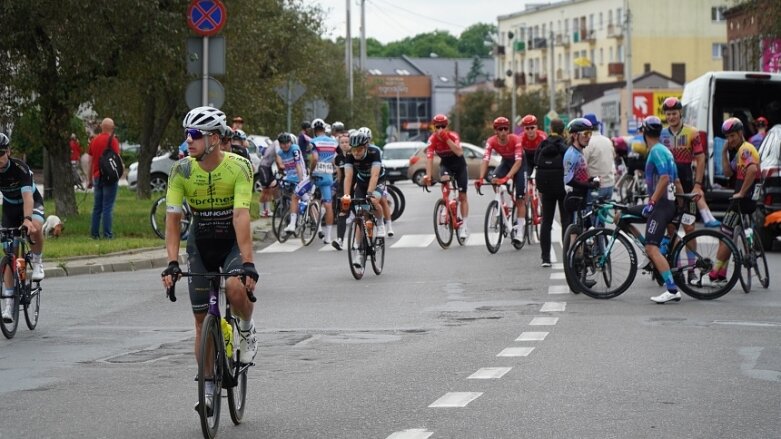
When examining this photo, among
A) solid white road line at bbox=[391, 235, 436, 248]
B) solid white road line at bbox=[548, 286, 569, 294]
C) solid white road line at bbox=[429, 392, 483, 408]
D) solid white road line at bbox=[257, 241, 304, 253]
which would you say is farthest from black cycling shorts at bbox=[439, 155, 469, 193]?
solid white road line at bbox=[429, 392, 483, 408]

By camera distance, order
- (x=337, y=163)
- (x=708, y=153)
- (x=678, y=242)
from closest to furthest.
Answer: (x=678, y=242), (x=337, y=163), (x=708, y=153)

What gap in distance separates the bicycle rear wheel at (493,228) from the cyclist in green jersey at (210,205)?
1361cm

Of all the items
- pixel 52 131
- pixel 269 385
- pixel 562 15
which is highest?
pixel 562 15

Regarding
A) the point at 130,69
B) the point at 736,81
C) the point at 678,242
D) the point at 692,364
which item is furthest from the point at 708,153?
the point at 692,364

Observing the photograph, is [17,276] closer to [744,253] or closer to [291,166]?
[744,253]

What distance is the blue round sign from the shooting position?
23.0 m

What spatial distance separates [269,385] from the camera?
1034cm

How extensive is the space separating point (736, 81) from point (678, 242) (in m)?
14.6

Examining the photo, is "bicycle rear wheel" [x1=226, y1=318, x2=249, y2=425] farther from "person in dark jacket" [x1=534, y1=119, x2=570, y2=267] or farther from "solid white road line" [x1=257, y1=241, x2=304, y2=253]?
"solid white road line" [x1=257, y1=241, x2=304, y2=253]

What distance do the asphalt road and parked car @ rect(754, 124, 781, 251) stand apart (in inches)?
153

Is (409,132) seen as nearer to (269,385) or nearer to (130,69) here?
(130,69)

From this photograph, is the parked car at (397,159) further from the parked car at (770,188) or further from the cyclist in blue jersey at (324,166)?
the parked car at (770,188)

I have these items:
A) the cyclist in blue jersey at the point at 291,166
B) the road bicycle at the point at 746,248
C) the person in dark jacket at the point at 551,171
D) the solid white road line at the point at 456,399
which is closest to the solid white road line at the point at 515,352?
the solid white road line at the point at 456,399

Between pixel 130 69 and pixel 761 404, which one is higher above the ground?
pixel 130 69
